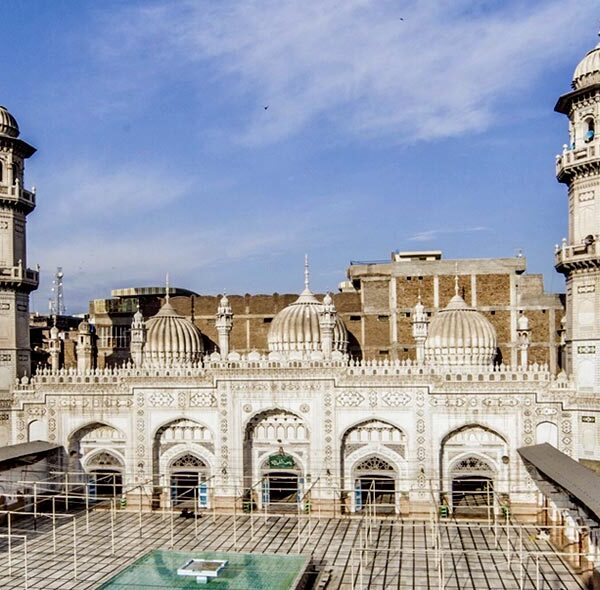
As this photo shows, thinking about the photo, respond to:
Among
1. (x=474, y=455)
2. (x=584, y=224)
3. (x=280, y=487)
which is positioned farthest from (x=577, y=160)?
(x=280, y=487)

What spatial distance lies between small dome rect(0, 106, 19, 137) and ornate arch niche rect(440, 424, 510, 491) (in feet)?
81.5

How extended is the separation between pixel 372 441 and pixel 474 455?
4.42m

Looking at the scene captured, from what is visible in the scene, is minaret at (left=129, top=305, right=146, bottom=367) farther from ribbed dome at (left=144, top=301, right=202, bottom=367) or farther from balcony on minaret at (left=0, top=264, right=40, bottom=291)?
balcony on minaret at (left=0, top=264, right=40, bottom=291)

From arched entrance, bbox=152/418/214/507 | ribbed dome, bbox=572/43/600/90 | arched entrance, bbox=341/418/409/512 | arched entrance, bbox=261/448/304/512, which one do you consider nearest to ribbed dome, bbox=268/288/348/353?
arched entrance, bbox=341/418/409/512

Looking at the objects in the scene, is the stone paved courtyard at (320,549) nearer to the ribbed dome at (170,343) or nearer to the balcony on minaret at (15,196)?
the ribbed dome at (170,343)

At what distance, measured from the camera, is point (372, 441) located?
101 ft

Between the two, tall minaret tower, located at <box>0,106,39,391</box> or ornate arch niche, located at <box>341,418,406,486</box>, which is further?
tall minaret tower, located at <box>0,106,39,391</box>

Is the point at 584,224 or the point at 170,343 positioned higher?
the point at 584,224

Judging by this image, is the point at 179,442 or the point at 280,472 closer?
the point at 280,472

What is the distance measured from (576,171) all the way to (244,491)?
→ 19900mm

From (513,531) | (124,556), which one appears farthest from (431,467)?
(124,556)

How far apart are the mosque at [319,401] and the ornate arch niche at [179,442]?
2.6 inches

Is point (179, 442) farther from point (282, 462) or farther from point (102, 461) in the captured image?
point (282, 462)

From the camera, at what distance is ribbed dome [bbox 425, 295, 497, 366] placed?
3153 centimetres
